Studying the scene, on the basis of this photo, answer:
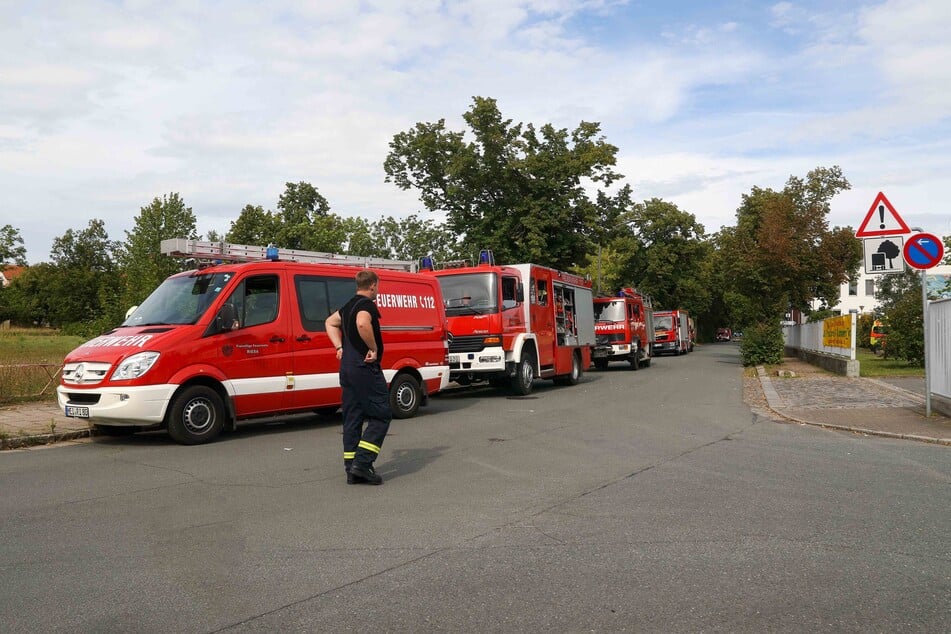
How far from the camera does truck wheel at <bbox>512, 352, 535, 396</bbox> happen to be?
17.7m

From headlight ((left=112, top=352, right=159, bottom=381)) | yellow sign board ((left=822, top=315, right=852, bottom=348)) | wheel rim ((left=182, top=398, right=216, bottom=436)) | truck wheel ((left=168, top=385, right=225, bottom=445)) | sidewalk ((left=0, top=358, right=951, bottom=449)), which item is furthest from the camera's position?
yellow sign board ((left=822, top=315, right=852, bottom=348))

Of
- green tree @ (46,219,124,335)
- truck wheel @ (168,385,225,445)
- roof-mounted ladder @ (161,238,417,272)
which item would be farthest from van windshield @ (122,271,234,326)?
green tree @ (46,219,124,335)

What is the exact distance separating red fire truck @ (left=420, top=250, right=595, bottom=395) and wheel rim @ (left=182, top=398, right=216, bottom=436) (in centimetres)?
728

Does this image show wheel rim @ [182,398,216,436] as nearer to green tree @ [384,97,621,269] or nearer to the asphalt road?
the asphalt road

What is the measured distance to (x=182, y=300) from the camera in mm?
10789

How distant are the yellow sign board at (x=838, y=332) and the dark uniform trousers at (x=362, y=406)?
18.8 m

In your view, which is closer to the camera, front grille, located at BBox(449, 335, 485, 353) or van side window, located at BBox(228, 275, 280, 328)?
van side window, located at BBox(228, 275, 280, 328)

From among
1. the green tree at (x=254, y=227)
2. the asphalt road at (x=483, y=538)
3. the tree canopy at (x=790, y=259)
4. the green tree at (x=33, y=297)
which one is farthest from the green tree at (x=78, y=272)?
the asphalt road at (x=483, y=538)

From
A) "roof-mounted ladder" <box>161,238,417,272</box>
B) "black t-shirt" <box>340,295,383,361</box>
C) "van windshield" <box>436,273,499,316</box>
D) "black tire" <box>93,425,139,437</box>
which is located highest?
"roof-mounted ladder" <box>161,238,417,272</box>

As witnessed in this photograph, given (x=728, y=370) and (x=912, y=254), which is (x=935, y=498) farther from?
(x=728, y=370)

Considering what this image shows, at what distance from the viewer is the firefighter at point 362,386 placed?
23.6ft

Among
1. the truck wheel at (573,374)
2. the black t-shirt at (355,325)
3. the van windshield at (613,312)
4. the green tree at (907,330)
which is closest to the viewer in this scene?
the black t-shirt at (355,325)

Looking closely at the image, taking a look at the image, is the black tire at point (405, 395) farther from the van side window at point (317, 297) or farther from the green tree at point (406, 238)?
the green tree at point (406, 238)

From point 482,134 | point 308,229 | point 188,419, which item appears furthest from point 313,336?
point 308,229
